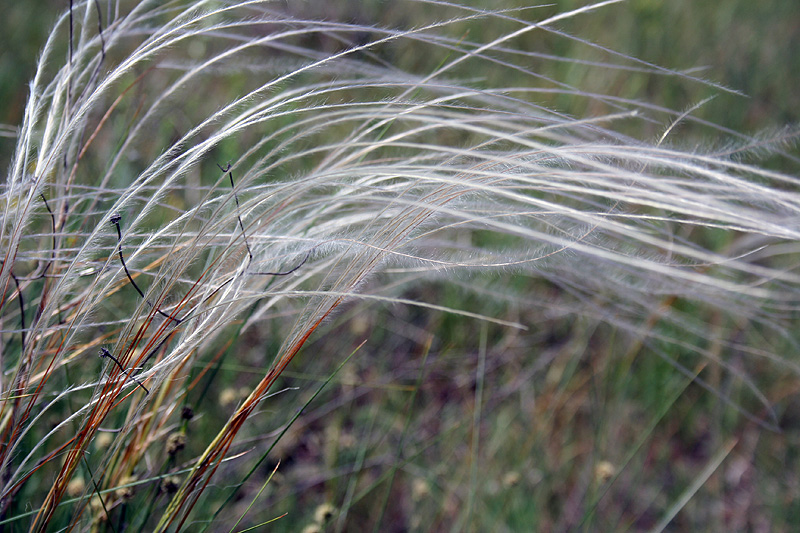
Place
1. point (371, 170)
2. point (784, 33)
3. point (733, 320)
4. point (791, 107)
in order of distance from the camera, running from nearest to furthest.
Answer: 1. point (371, 170)
2. point (733, 320)
3. point (791, 107)
4. point (784, 33)

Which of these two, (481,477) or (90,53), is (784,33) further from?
(90,53)

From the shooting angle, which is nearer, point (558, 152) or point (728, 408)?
point (558, 152)

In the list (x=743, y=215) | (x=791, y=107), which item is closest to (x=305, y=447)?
(x=743, y=215)

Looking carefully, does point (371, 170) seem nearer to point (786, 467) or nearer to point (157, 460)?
point (157, 460)

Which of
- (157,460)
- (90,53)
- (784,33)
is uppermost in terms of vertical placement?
(90,53)

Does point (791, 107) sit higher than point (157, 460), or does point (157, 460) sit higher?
point (791, 107)

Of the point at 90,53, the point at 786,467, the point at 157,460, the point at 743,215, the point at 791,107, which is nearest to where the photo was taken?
the point at 743,215

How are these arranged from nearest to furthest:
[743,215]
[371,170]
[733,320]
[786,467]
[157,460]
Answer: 1. [743,215]
2. [371,170]
3. [157,460]
4. [786,467]
5. [733,320]

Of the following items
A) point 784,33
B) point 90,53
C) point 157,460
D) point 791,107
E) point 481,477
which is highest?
point 90,53

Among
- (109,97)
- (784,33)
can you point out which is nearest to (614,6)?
(784,33)
